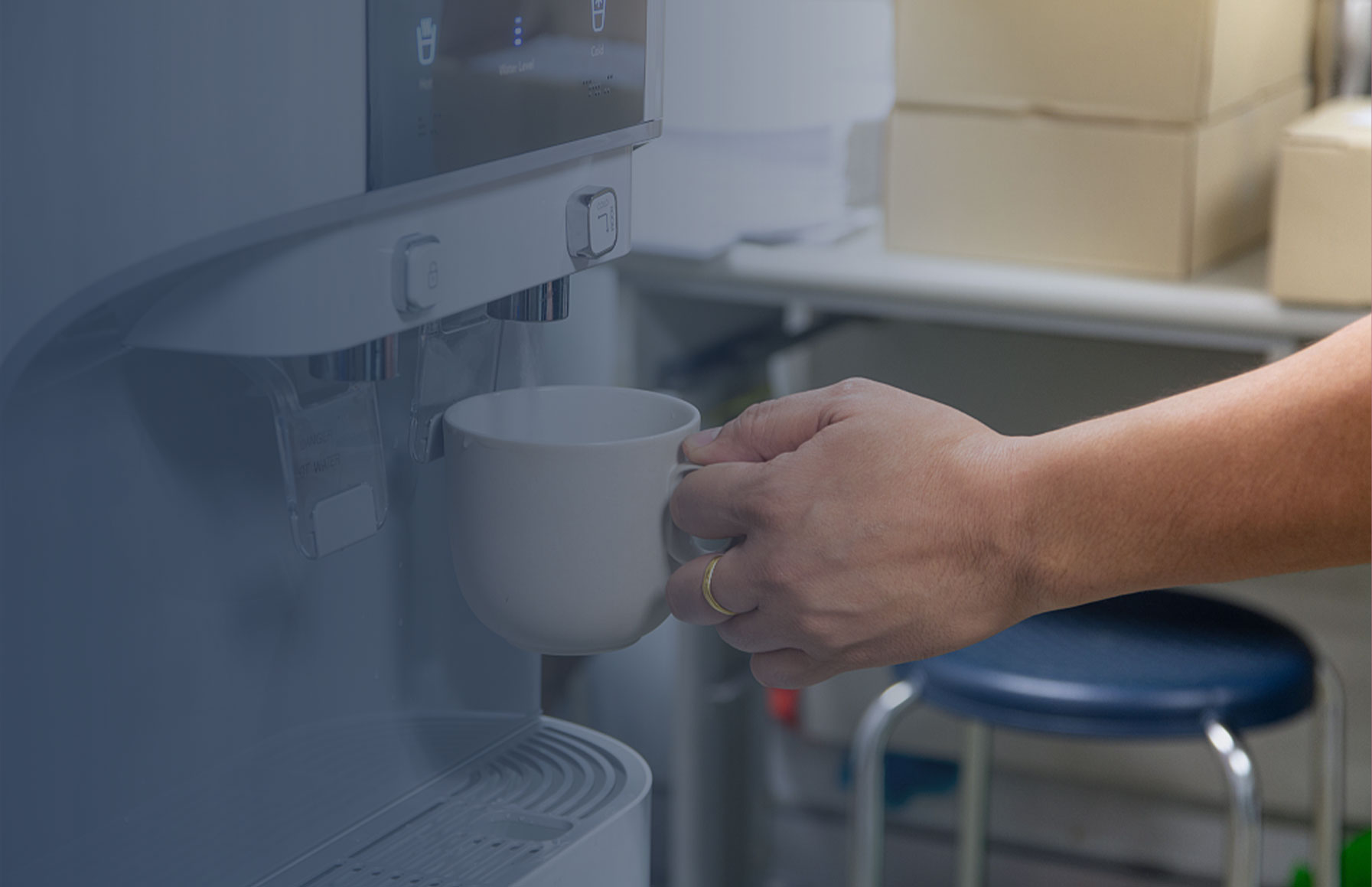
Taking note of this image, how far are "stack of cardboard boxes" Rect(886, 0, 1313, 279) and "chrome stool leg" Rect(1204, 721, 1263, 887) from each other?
0.29 metres

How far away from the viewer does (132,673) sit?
0.36 metres

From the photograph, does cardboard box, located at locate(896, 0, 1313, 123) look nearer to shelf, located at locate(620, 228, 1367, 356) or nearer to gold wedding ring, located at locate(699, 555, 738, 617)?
shelf, located at locate(620, 228, 1367, 356)

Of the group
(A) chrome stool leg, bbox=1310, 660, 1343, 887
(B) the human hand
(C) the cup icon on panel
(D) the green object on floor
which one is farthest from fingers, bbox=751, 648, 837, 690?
(D) the green object on floor

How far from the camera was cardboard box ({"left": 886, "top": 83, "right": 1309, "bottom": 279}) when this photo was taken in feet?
3.02

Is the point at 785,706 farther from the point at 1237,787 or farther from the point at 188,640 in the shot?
the point at 188,640

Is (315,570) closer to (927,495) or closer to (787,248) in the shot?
(927,495)

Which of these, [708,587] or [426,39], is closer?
[426,39]

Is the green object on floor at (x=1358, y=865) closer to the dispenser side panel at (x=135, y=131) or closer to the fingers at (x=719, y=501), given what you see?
the fingers at (x=719, y=501)

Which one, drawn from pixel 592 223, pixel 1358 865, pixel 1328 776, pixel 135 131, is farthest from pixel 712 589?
pixel 1358 865

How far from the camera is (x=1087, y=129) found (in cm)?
93

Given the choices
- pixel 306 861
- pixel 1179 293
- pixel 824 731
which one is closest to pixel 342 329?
pixel 306 861

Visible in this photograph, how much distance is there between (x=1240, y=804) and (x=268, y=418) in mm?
742

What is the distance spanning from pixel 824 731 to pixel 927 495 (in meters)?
0.92

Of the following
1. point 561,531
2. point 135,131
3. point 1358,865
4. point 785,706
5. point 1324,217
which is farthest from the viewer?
point 785,706
